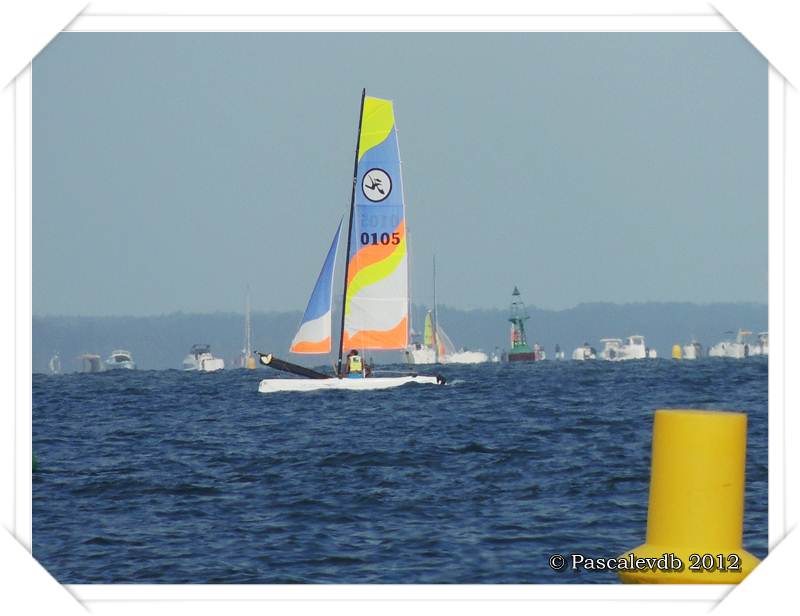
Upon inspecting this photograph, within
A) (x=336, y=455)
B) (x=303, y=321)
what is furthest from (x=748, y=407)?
(x=336, y=455)

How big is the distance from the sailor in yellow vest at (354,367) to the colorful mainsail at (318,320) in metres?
0.81

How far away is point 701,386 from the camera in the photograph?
1796 inches

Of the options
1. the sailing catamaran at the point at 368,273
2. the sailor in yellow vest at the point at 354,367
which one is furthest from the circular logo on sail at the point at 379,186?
the sailor in yellow vest at the point at 354,367

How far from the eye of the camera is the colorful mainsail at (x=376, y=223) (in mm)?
34844

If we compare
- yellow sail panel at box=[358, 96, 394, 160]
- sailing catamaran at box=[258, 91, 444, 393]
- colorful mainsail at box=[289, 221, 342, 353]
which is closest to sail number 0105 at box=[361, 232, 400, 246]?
sailing catamaran at box=[258, 91, 444, 393]

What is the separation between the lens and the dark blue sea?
39.4ft

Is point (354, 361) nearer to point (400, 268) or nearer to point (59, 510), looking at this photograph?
point (400, 268)

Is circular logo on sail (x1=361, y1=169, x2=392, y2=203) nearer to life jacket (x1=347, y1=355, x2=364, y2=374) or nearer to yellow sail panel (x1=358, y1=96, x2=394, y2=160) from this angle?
yellow sail panel (x1=358, y1=96, x2=394, y2=160)

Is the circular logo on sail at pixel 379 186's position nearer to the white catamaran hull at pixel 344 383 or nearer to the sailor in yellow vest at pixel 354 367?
the sailor in yellow vest at pixel 354 367

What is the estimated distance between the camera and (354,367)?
3572 centimetres

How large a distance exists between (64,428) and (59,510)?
14.2 meters

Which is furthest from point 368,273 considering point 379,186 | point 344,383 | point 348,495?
point 348,495

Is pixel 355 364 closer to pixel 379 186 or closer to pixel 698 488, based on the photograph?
pixel 379 186

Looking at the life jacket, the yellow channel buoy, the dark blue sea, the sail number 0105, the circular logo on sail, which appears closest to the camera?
the yellow channel buoy
